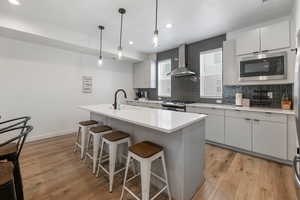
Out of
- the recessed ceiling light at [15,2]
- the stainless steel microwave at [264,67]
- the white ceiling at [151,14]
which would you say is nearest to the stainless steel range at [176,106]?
→ the stainless steel microwave at [264,67]

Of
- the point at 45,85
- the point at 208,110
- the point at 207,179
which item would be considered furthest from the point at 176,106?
the point at 45,85

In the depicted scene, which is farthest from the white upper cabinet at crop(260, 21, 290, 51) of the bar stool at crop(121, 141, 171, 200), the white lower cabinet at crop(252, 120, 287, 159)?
the bar stool at crop(121, 141, 171, 200)

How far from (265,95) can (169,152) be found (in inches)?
107

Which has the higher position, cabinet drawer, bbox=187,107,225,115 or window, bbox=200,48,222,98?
window, bbox=200,48,222,98

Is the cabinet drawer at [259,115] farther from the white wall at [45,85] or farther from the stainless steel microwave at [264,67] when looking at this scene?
the white wall at [45,85]

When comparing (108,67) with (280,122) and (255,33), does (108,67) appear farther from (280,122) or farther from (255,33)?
(280,122)

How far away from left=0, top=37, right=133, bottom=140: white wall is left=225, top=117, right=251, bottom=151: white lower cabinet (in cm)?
398

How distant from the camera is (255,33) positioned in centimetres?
279

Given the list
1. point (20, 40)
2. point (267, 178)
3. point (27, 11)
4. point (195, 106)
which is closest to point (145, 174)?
point (267, 178)

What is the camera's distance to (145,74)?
5.47 m

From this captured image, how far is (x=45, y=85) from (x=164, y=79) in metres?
3.74

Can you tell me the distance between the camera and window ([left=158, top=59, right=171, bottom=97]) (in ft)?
17.1

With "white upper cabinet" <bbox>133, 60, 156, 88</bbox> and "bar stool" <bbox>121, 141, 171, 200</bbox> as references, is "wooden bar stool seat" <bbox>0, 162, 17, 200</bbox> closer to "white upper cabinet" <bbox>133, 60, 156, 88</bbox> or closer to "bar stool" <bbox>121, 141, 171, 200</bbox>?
"bar stool" <bbox>121, 141, 171, 200</bbox>

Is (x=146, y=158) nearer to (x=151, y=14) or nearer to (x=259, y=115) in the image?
A: (x=259, y=115)
